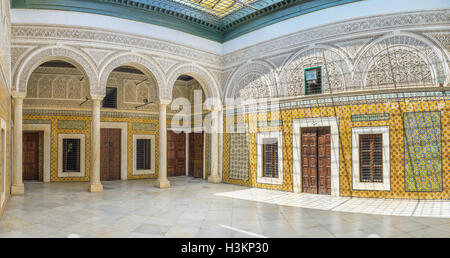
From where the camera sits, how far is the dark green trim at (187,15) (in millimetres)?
7996

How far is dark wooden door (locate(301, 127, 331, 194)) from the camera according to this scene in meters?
7.80

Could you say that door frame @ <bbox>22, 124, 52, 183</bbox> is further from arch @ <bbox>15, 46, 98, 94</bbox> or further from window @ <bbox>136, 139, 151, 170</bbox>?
window @ <bbox>136, 139, 151, 170</bbox>

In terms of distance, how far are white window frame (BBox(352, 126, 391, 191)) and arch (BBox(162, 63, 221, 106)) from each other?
15.0 feet

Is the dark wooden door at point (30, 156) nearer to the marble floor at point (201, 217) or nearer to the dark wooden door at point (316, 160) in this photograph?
the marble floor at point (201, 217)

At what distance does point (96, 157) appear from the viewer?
838cm

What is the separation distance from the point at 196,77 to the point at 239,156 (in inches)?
116

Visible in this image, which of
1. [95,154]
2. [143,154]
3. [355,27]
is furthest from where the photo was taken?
[143,154]

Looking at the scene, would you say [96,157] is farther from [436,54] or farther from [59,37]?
[436,54]

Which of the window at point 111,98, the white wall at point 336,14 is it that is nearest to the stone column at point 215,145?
the white wall at point 336,14

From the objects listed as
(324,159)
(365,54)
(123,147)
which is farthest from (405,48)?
(123,147)

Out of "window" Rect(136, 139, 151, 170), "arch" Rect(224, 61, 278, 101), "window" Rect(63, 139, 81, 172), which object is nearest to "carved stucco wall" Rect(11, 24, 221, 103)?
"arch" Rect(224, 61, 278, 101)

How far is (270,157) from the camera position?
29.5ft

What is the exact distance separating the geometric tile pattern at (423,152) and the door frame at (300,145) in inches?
58.0

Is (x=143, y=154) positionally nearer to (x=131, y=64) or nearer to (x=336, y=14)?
(x=131, y=64)
